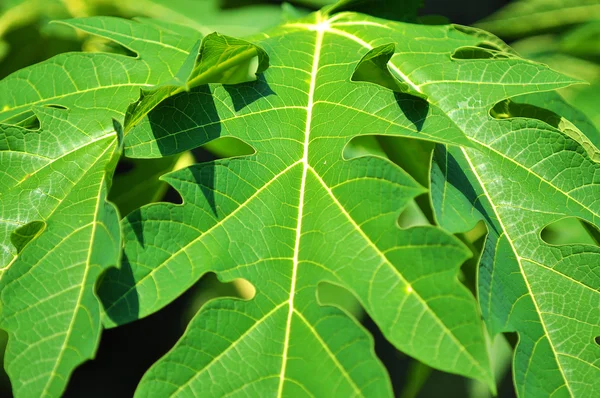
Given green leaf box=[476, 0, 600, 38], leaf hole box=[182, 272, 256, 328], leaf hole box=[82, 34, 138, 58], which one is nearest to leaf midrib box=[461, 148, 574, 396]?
leaf hole box=[82, 34, 138, 58]

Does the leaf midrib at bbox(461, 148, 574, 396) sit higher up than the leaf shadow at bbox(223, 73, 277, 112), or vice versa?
the leaf shadow at bbox(223, 73, 277, 112)

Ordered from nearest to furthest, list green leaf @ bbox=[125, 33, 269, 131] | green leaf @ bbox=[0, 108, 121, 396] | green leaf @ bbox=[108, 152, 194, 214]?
green leaf @ bbox=[0, 108, 121, 396]
green leaf @ bbox=[125, 33, 269, 131]
green leaf @ bbox=[108, 152, 194, 214]

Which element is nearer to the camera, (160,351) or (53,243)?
(53,243)

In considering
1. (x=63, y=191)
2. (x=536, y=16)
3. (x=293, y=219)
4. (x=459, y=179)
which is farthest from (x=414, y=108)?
(x=536, y=16)

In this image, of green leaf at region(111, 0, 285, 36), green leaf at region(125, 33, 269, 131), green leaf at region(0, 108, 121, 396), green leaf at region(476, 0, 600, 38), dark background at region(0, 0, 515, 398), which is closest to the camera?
green leaf at region(0, 108, 121, 396)

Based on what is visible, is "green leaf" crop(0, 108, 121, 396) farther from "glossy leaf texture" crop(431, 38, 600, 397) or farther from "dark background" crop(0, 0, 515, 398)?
"dark background" crop(0, 0, 515, 398)

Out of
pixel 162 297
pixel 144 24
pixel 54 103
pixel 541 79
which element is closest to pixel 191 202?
pixel 162 297

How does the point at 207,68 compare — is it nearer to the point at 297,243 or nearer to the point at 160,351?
the point at 297,243

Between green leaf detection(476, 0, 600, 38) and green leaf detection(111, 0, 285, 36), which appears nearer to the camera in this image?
green leaf detection(111, 0, 285, 36)
